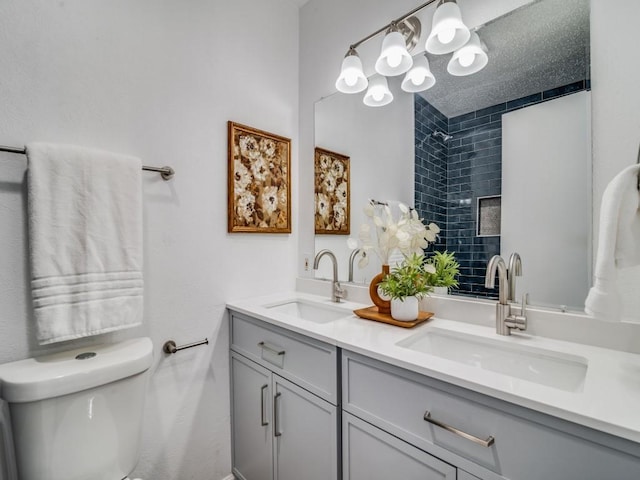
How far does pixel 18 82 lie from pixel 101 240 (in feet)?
1.93

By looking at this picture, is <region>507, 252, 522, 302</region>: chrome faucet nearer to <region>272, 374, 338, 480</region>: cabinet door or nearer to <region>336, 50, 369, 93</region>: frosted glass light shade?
<region>272, 374, 338, 480</region>: cabinet door

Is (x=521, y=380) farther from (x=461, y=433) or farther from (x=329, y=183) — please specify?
(x=329, y=183)

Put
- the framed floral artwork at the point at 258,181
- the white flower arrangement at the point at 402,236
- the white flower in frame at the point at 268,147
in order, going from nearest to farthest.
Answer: the white flower arrangement at the point at 402,236 < the framed floral artwork at the point at 258,181 < the white flower in frame at the point at 268,147

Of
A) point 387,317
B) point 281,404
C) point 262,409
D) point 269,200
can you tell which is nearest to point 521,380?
point 387,317

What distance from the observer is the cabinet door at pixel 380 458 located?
0.81m

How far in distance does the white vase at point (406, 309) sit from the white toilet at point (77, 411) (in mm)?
946

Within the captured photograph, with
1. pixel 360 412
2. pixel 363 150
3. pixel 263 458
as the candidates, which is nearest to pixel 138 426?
pixel 263 458

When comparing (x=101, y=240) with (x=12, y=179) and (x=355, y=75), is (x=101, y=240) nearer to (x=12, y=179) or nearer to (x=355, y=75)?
(x=12, y=179)

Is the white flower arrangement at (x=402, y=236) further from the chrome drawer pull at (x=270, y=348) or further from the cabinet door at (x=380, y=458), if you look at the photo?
the cabinet door at (x=380, y=458)

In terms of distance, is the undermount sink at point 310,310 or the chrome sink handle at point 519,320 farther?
the undermount sink at point 310,310

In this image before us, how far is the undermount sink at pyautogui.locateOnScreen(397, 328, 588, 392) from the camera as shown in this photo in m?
0.89

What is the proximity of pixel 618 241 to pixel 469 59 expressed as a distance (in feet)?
2.99

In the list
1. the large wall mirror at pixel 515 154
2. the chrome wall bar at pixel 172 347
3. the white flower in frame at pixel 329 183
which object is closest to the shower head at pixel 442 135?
the large wall mirror at pixel 515 154

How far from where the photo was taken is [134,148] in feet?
4.19
